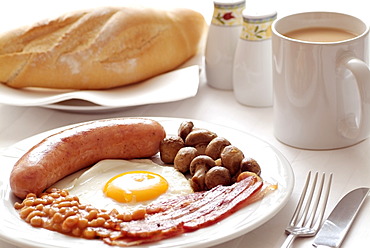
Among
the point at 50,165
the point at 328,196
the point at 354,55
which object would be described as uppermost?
the point at 354,55

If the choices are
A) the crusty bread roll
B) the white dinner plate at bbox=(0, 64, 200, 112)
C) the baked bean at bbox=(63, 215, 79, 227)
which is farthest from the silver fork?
the crusty bread roll

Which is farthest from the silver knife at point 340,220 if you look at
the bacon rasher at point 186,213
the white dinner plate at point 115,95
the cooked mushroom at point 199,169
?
the white dinner plate at point 115,95

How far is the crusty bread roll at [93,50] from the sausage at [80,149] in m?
0.47

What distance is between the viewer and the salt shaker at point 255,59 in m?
2.19

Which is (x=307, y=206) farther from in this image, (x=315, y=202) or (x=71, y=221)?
(x=71, y=221)

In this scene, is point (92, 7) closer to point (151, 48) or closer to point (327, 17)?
point (151, 48)

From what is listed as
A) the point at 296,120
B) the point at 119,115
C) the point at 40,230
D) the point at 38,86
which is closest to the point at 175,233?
the point at 40,230

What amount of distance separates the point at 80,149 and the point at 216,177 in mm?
379

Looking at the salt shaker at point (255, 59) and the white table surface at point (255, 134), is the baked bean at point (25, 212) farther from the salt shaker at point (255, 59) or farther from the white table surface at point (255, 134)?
the salt shaker at point (255, 59)

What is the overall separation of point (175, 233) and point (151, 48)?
1064 mm

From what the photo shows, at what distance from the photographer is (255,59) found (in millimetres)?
2211

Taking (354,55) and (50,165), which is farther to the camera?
(354,55)

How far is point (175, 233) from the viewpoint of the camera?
1.45m

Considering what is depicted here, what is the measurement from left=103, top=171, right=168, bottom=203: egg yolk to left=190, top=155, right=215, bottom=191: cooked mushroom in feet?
0.24
